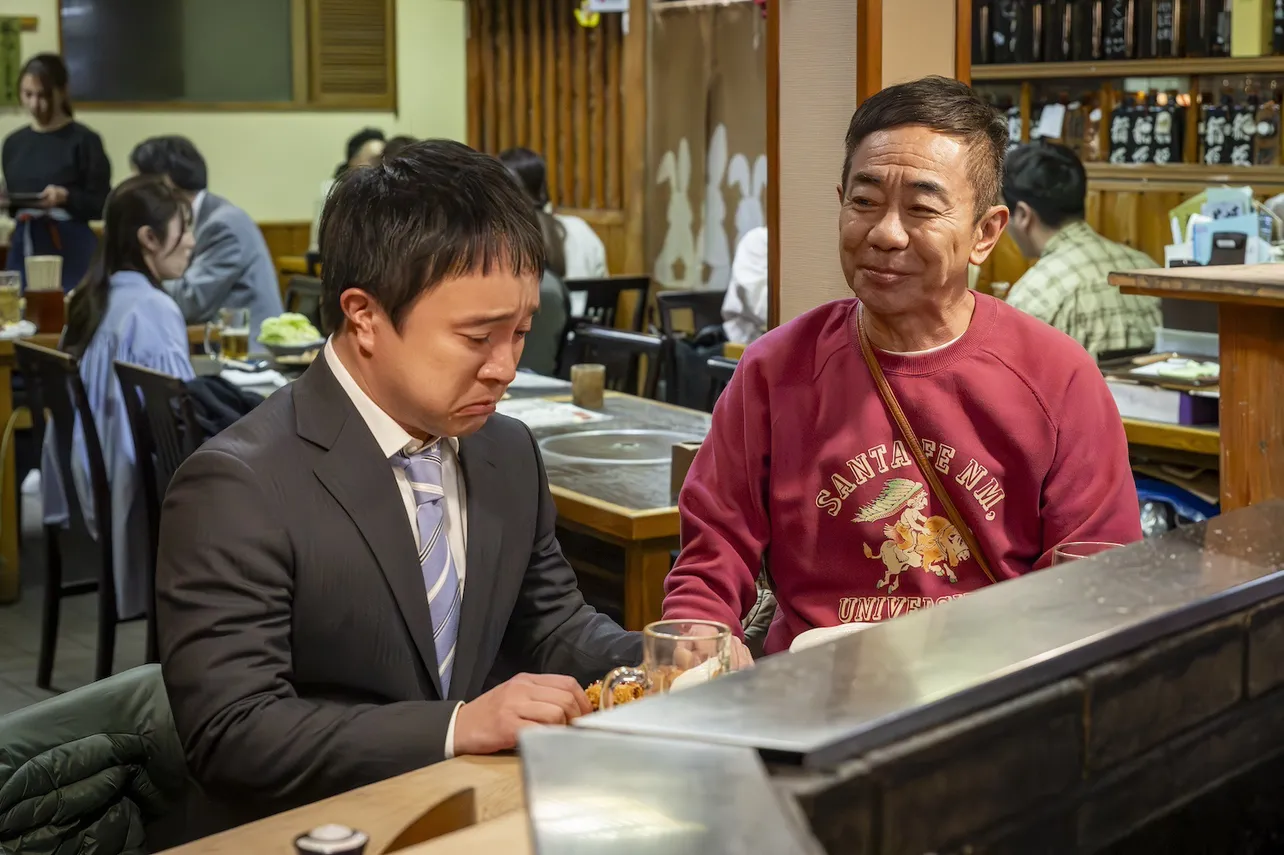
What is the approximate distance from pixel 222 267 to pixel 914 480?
Result: 484cm

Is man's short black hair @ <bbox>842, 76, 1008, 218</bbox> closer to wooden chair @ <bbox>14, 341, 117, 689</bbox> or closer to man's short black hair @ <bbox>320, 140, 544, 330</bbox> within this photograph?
man's short black hair @ <bbox>320, 140, 544, 330</bbox>

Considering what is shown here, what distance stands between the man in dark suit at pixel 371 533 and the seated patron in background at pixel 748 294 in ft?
14.7

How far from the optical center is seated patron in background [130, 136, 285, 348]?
6.27m

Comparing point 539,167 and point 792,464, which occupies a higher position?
point 539,167

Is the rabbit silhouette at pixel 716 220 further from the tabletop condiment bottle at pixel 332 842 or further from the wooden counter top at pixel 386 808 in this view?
the tabletop condiment bottle at pixel 332 842

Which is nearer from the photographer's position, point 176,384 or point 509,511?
point 509,511

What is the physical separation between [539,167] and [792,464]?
14.6 ft

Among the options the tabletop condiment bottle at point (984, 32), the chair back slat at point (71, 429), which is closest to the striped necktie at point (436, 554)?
the chair back slat at point (71, 429)

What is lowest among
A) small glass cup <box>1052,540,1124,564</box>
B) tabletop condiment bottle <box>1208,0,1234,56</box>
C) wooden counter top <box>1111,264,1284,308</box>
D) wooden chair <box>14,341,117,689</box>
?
wooden chair <box>14,341,117,689</box>

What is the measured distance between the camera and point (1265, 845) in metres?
1.17

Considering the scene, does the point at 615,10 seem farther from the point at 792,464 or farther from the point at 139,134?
the point at 792,464

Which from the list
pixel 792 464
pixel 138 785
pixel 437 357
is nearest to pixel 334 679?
pixel 138 785

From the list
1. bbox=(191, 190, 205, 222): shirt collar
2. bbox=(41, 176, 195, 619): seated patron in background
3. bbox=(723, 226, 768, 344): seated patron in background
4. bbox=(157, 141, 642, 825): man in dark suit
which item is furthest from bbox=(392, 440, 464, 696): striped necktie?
bbox=(191, 190, 205, 222): shirt collar

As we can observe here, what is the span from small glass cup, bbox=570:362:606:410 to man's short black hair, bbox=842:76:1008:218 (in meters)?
2.37
